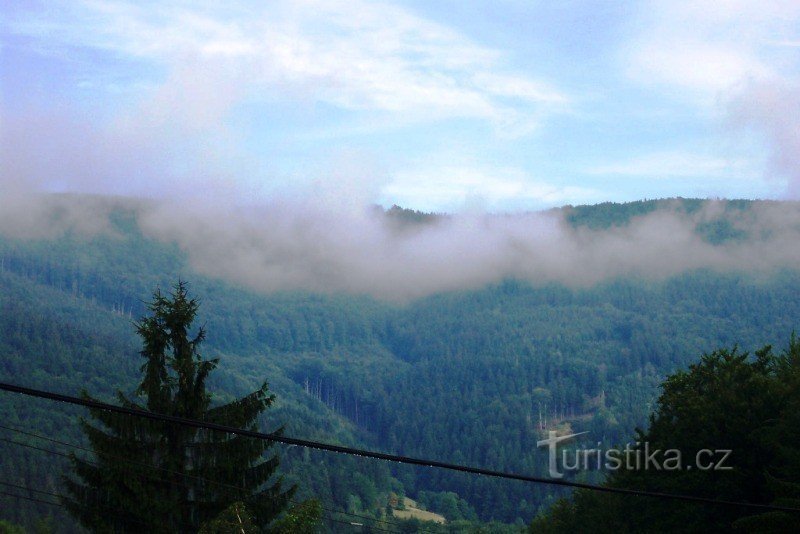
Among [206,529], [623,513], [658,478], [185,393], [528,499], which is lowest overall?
[528,499]

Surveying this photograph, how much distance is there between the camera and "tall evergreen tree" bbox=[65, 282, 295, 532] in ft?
69.1

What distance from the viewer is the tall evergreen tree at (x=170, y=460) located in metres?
21.1

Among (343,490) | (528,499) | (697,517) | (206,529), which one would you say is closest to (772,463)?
(697,517)

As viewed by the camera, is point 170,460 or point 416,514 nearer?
point 170,460

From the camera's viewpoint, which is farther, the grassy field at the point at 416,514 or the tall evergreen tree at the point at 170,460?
the grassy field at the point at 416,514

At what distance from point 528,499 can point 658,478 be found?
458ft

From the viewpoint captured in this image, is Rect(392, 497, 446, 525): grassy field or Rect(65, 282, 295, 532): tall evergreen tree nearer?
Rect(65, 282, 295, 532): tall evergreen tree

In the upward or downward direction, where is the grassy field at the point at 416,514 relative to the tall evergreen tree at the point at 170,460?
downward

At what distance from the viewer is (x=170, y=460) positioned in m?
21.7

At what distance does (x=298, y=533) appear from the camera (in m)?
20.2

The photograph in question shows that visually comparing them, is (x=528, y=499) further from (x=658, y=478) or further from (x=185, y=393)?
(x=185, y=393)

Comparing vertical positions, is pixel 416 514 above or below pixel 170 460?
below

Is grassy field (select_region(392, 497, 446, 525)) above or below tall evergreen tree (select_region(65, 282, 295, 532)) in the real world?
below

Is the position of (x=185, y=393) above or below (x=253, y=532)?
above
